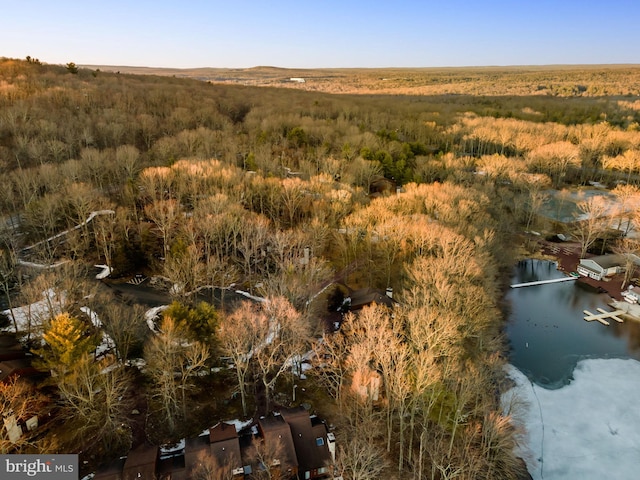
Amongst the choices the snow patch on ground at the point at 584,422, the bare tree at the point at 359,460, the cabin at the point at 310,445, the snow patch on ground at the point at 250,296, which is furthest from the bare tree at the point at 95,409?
the snow patch on ground at the point at 584,422

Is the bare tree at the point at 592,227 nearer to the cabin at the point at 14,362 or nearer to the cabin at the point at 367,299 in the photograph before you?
the cabin at the point at 367,299

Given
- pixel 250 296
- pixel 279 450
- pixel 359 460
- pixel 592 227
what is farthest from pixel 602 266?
pixel 279 450

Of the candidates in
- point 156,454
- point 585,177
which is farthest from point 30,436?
point 585,177

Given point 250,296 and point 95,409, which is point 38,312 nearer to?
point 95,409

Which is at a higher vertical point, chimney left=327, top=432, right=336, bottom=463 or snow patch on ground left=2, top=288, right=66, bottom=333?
snow patch on ground left=2, top=288, right=66, bottom=333

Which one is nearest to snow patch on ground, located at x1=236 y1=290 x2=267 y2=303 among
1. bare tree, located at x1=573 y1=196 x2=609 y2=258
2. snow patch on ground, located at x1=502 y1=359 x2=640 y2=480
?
snow patch on ground, located at x1=502 y1=359 x2=640 y2=480

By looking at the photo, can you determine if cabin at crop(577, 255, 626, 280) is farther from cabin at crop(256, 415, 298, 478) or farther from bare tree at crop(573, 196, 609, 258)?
cabin at crop(256, 415, 298, 478)
